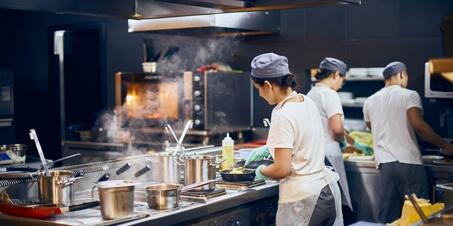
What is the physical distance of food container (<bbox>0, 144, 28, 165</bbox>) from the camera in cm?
561

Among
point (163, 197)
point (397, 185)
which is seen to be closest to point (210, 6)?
point (163, 197)

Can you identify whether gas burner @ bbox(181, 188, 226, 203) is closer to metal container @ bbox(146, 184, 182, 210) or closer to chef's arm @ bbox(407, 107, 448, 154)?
metal container @ bbox(146, 184, 182, 210)

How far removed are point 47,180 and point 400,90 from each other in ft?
10.2

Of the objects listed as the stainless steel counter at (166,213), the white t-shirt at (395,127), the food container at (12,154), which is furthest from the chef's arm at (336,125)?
the food container at (12,154)

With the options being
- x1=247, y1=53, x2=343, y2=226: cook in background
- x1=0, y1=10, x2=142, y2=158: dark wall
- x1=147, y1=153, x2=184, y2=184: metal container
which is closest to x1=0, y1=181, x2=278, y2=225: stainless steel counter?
x1=247, y1=53, x2=343, y2=226: cook in background

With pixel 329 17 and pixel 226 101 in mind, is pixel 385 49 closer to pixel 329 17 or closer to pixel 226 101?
pixel 329 17

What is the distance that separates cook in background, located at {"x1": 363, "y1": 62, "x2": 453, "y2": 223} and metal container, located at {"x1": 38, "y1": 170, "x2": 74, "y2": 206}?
2930 millimetres

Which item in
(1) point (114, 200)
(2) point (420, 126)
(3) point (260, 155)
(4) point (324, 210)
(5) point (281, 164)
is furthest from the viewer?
(2) point (420, 126)

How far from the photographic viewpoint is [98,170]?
4.02m

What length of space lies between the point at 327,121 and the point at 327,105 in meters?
0.13

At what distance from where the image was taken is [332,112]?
17.4ft

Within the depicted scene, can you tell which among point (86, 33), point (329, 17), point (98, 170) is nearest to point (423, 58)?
point (329, 17)

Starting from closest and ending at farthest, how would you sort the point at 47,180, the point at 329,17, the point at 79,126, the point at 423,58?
the point at 47,180, the point at 423,58, the point at 329,17, the point at 79,126

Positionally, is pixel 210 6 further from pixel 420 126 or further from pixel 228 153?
pixel 420 126
